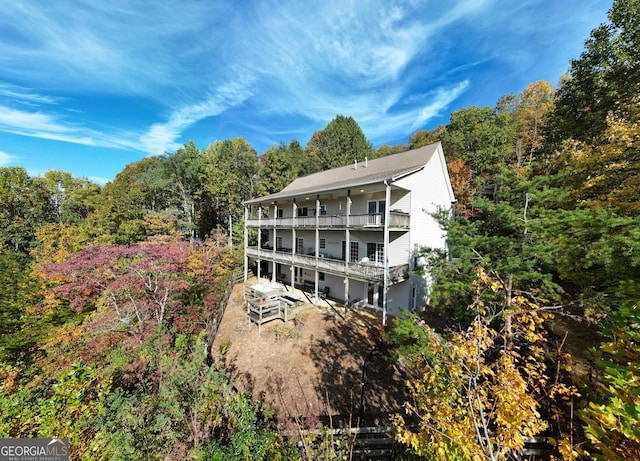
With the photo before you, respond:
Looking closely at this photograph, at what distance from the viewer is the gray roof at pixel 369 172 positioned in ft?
46.6

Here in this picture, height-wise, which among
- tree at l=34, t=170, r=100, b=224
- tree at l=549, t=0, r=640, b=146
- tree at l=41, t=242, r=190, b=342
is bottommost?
tree at l=41, t=242, r=190, b=342

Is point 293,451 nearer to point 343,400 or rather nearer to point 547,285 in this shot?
point 343,400

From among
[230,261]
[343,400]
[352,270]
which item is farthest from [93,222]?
[343,400]

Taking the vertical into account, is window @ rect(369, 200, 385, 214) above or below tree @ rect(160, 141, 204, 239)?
below

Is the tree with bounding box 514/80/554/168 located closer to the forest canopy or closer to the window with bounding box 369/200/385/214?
the forest canopy

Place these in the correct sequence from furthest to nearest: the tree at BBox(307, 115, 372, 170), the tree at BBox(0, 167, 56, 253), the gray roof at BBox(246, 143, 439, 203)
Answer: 1. the tree at BBox(307, 115, 372, 170)
2. the tree at BBox(0, 167, 56, 253)
3. the gray roof at BBox(246, 143, 439, 203)

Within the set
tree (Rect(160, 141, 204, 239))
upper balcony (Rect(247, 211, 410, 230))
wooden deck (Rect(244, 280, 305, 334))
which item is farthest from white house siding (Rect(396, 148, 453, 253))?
tree (Rect(160, 141, 204, 239))

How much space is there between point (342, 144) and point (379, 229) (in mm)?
29982

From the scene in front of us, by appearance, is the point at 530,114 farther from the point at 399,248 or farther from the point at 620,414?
the point at 620,414

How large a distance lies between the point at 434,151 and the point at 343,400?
16.0 m

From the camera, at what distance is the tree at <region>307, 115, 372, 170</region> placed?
37.9 meters

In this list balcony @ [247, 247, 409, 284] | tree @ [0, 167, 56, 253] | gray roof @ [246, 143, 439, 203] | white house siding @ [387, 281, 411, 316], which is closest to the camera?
balcony @ [247, 247, 409, 284]

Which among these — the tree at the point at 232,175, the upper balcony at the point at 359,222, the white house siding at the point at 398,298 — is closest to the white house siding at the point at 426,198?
the upper balcony at the point at 359,222

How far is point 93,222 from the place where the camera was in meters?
30.6
